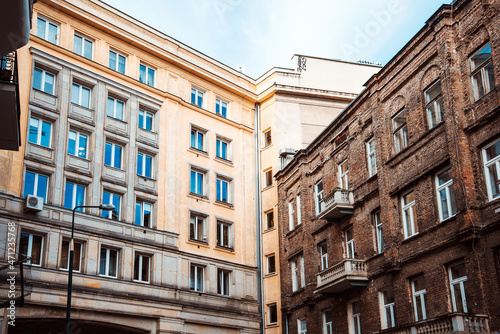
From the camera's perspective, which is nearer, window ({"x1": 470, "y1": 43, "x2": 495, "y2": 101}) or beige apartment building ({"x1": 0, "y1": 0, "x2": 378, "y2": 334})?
window ({"x1": 470, "y1": 43, "x2": 495, "y2": 101})

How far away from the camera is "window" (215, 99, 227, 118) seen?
41000 millimetres

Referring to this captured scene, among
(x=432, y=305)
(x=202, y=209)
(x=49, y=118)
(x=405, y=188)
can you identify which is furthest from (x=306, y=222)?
(x=49, y=118)

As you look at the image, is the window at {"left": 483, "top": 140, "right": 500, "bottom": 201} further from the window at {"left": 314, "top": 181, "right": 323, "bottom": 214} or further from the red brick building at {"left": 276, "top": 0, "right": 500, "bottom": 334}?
the window at {"left": 314, "top": 181, "right": 323, "bottom": 214}

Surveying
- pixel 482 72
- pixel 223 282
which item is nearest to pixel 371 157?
pixel 482 72

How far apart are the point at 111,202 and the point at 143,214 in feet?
6.99

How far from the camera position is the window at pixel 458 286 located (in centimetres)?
2061

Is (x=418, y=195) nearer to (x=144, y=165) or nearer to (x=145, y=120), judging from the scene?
(x=144, y=165)

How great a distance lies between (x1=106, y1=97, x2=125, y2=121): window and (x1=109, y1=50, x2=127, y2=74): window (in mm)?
1970

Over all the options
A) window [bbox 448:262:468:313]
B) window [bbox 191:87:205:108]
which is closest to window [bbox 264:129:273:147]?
window [bbox 191:87:205:108]

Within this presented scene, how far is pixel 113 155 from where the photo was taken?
33.7m

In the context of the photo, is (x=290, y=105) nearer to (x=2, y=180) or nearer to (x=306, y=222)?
(x=306, y=222)

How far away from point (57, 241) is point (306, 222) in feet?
44.0

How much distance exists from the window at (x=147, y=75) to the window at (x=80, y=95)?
4015 millimetres

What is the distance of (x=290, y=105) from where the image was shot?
41562 mm
